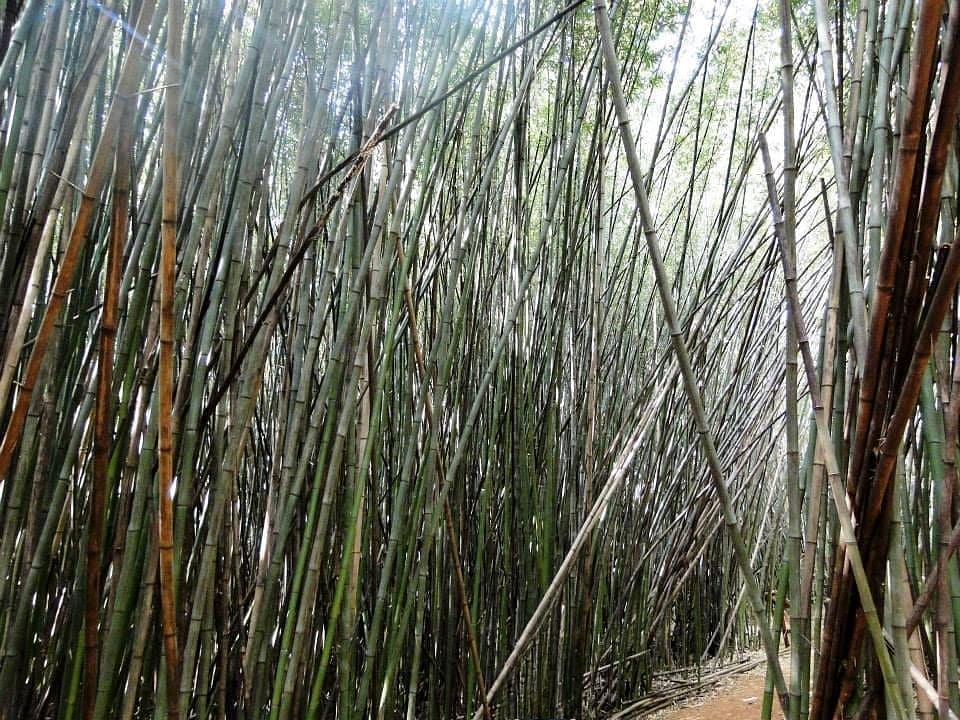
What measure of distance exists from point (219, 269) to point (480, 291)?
902mm

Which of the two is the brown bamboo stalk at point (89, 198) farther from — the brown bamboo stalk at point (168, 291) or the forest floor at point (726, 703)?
the forest floor at point (726, 703)

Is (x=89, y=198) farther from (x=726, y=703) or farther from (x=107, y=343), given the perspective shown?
(x=726, y=703)

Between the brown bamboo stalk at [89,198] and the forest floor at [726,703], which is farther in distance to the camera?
the forest floor at [726,703]

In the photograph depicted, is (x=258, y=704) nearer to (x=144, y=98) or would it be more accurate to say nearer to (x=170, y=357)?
(x=170, y=357)

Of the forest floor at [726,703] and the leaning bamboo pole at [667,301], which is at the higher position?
the leaning bamboo pole at [667,301]

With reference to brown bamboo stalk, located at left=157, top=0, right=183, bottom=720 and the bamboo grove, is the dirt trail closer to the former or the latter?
the bamboo grove

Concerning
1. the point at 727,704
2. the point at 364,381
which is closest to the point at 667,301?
the point at 364,381

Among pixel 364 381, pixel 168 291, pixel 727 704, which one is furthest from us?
pixel 727 704

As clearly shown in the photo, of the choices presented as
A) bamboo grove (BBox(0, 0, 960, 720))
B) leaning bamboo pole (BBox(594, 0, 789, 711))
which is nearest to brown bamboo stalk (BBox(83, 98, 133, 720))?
bamboo grove (BBox(0, 0, 960, 720))

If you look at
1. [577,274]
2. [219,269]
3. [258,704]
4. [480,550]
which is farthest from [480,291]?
[258,704]

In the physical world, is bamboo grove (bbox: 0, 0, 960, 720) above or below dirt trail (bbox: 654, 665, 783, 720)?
above

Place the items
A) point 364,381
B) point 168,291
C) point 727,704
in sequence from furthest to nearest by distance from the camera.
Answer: point 727,704, point 364,381, point 168,291

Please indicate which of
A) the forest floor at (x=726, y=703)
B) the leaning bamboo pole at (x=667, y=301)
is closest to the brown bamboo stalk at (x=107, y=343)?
the leaning bamboo pole at (x=667, y=301)

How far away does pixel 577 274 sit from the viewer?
2088 millimetres
